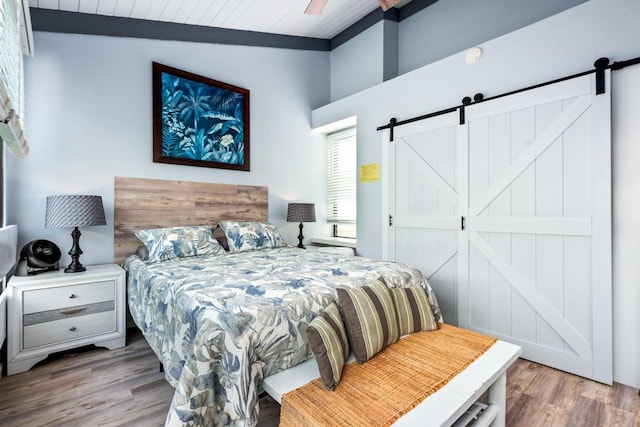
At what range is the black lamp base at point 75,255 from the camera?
7.98ft

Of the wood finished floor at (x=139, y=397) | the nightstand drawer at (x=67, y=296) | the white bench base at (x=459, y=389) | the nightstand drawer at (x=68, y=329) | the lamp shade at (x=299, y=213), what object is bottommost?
the wood finished floor at (x=139, y=397)

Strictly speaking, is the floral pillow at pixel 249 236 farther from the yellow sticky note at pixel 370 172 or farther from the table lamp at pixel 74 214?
the yellow sticky note at pixel 370 172

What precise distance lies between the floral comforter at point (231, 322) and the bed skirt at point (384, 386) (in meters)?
0.20

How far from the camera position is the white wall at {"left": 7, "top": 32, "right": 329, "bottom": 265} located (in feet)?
8.34

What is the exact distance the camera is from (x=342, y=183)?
13.9 feet

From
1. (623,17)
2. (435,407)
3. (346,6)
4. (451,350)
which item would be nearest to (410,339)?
(451,350)

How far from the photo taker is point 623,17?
2.01 meters

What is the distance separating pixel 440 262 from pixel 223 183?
2349mm

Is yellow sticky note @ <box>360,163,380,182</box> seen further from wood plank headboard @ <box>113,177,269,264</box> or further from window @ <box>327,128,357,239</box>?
wood plank headboard @ <box>113,177,269,264</box>

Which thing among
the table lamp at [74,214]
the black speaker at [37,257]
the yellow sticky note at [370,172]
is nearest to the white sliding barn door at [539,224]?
the yellow sticky note at [370,172]

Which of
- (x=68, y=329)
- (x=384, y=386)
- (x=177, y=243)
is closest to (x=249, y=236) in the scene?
(x=177, y=243)

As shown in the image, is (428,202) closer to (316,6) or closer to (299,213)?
(299,213)

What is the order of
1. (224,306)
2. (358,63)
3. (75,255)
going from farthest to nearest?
(358,63) < (75,255) < (224,306)

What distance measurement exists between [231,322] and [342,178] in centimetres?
311
